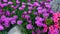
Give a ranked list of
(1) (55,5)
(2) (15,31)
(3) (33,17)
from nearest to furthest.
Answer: (2) (15,31)
(3) (33,17)
(1) (55,5)

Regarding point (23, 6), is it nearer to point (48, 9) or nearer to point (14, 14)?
point (14, 14)

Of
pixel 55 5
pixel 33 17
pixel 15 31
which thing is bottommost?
pixel 15 31

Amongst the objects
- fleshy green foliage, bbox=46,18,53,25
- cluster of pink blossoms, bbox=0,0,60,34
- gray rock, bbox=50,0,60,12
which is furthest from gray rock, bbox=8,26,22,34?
gray rock, bbox=50,0,60,12

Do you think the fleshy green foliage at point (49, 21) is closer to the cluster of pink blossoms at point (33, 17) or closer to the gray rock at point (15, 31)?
the cluster of pink blossoms at point (33, 17)

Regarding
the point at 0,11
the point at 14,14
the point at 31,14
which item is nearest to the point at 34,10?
the point at 31,14

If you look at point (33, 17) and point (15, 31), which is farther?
point (33, 17)

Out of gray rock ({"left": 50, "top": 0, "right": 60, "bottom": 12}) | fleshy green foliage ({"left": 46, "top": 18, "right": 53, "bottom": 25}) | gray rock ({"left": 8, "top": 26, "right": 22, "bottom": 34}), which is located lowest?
gray rock ({"left": 8, "top": 26, "right": 22, "bottom": 34})

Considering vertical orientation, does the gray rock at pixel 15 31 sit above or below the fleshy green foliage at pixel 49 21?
below

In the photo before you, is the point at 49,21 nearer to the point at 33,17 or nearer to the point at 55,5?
the point at 33,17

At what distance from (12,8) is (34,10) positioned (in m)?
0.37

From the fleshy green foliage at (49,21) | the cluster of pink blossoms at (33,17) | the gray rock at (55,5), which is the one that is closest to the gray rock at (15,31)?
the cluster of pink blossoms at (33,17)

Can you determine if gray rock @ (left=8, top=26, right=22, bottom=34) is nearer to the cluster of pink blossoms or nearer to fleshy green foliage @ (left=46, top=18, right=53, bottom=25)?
the cluster of pink blossoms

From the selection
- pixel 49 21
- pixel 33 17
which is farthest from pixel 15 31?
pixel 49 21

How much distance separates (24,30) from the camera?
316cm
